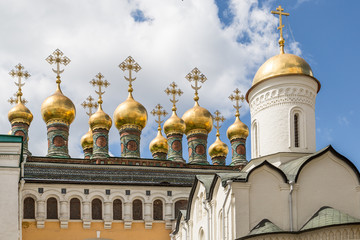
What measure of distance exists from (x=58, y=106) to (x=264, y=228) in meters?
15.6

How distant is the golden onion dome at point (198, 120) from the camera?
3272cm

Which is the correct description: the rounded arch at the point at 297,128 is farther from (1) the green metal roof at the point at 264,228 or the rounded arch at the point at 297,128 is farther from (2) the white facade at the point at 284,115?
(1) the green metal roof at the point at 264,228

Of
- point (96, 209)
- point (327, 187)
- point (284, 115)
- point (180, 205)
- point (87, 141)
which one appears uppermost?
point (87, 141)

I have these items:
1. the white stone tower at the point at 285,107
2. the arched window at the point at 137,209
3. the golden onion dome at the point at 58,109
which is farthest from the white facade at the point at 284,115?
the golden onion dome at the point at 58,109

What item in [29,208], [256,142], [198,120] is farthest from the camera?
[198,120]

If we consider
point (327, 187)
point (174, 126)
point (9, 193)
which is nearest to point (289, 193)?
point (327, 187)

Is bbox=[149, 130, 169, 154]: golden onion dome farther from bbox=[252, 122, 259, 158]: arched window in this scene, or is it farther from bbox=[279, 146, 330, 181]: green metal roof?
bbox=[279, 146, 330, 181]: green metal roof

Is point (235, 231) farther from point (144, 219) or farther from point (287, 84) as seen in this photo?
point (144, 219)

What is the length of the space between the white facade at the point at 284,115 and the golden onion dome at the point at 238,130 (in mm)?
13006

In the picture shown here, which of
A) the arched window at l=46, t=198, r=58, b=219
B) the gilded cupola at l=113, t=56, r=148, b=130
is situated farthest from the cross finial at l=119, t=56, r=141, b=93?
the arched window at l=46, t=198, r=58, b=219

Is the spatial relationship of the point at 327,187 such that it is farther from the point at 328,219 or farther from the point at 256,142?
the point at 256,142

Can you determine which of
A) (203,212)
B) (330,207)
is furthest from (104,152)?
(330,207)

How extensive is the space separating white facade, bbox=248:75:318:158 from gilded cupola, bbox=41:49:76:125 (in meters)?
12.5

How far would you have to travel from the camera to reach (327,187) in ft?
61.1
